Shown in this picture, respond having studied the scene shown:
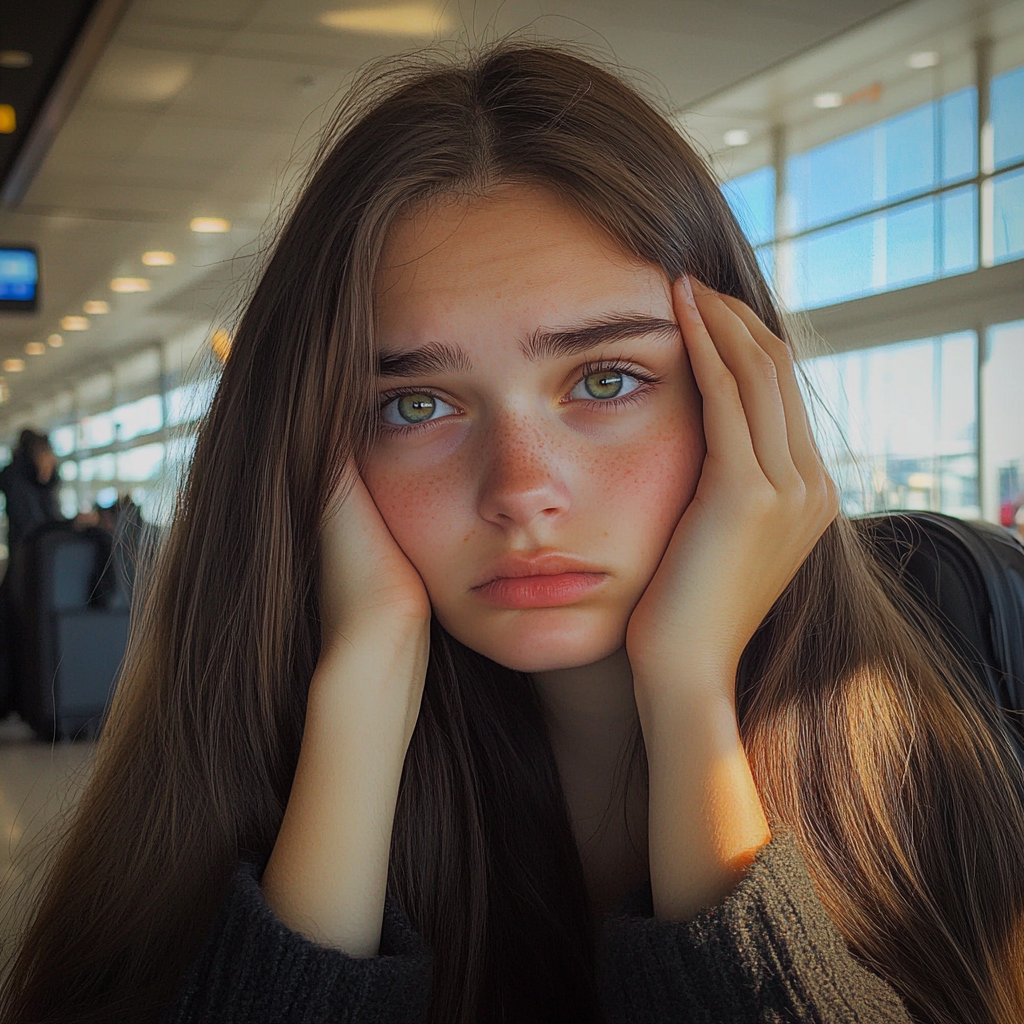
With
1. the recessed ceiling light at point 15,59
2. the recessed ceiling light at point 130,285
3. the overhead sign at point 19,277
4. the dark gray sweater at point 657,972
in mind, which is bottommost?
the dark gray sweater at point 657,972

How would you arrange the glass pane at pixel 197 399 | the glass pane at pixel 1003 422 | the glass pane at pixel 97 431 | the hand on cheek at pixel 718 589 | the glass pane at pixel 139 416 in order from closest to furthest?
1. the hand on cheek at pixel 718 589
2. the glass pane at pixel 197 399
3. the glass pane at pixel 1003 422
4. the glass pane at pixel 139 416
5. the glass pane at pixel 97 431

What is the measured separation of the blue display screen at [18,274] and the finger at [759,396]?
786cm

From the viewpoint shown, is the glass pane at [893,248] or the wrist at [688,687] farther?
the glass pane at [893,248]

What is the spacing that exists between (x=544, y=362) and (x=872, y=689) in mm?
551

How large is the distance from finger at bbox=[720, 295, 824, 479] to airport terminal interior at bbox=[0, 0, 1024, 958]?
14.9 feet

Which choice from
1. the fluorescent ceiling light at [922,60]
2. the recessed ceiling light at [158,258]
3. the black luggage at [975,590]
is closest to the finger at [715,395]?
the black luggage at [975,590]

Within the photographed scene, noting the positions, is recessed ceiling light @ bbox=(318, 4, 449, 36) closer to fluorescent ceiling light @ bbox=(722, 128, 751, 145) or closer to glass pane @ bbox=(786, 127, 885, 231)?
fluorescent ceiling light @ bbox=(722, 128, 751, 145)

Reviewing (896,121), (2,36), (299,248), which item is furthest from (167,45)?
(299,248)

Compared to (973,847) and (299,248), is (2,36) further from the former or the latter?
(973,847)

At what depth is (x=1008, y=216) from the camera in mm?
8828

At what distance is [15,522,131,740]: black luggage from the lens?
18.2 ft

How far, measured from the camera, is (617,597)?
1.16m

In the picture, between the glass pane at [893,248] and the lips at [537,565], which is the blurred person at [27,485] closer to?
the glass pane at [893,248]

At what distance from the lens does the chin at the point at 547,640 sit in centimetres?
113
